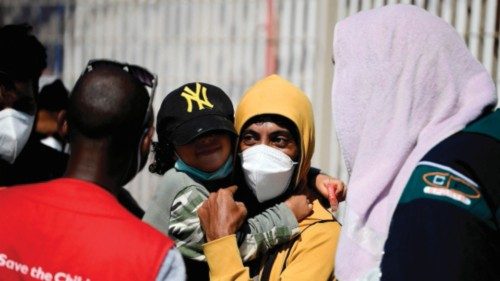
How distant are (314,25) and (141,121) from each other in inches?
140

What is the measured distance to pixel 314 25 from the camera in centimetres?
568

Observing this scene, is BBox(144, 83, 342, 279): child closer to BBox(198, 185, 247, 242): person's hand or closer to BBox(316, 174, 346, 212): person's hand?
BBox(198, 185, 247, 242): person's hand

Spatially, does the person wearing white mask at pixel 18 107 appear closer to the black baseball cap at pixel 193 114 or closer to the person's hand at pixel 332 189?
the black baseball cap at pixel 193 114

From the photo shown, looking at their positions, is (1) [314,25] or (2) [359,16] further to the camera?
(1) [314,25]

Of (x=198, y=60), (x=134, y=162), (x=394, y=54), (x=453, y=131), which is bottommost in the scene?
(x=198, y=60)

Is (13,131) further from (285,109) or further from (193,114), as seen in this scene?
(285,109)

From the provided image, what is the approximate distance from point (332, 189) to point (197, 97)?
65cm

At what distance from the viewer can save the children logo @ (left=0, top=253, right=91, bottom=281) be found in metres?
2.06

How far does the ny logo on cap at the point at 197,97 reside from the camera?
3.11m

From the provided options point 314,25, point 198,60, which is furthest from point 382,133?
point 198,60

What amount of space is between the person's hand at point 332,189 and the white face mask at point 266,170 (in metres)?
0.16

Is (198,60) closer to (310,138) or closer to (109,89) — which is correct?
(310,138)

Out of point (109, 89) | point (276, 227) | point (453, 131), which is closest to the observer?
point (453, 131)

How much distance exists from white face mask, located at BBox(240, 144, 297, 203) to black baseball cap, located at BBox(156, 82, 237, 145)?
0.40 ft
